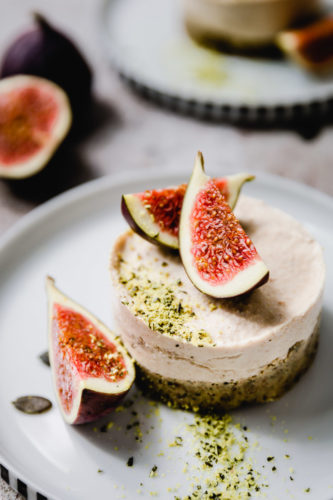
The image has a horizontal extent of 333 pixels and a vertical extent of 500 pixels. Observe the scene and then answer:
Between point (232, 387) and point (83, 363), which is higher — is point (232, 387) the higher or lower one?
the lower one

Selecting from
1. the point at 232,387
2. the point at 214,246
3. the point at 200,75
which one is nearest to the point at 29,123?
the point at 200,75

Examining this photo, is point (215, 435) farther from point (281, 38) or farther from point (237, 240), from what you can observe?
point (281, 38)


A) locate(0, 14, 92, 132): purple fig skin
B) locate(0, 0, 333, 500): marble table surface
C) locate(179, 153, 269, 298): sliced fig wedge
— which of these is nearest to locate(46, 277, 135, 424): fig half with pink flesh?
locate(179, 153, 269, 298): sliced fig wedge

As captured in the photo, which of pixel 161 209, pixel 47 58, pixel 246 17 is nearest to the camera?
pixel 161 209

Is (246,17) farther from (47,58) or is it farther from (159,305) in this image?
(159,305)

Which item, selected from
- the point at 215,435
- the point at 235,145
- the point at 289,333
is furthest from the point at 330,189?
the point at 215,435

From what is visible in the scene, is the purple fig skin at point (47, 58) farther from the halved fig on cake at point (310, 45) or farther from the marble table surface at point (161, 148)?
the halved fig on cake at point (310, 45)

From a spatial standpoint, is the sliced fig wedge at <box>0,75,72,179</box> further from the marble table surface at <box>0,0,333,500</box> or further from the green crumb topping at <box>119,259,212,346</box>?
the green crumb topping at <box>119,259,212,346</box>

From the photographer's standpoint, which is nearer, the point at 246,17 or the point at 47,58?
the point at 47,58
